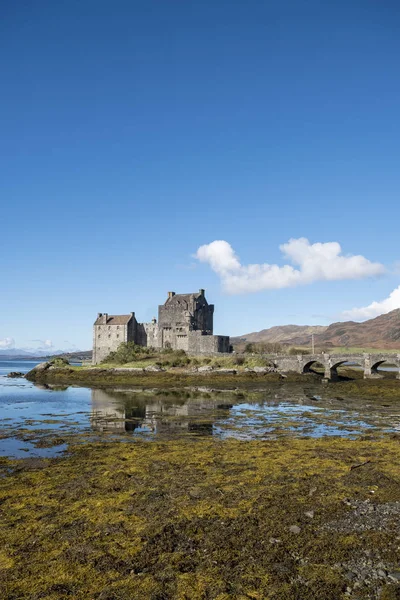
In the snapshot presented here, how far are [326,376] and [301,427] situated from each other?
42.9 meters

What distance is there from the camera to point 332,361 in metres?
70.3

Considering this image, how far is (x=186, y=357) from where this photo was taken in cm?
7925

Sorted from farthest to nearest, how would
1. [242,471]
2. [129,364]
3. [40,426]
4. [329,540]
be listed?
[129,364]
[40,426]
[242,471]
[329,540]

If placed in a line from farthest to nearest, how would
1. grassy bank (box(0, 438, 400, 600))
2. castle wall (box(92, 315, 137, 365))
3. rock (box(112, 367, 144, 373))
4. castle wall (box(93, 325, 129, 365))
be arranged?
castle wall (box(93, 325, 129, 365)), castle wall (box(92, 315, 137, 365)), rock (box(112, 367, 144, 373)), grassy bank (box(0, 438, 400, 600))

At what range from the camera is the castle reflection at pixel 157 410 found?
1109 inches

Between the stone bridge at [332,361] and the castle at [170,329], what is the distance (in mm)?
14907

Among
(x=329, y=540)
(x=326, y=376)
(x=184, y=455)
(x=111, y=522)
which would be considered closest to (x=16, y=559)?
(x=111, y=522)

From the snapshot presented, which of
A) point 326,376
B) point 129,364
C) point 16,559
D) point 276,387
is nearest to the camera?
point 16,559

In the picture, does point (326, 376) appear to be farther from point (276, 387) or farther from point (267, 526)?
point (267, 526)

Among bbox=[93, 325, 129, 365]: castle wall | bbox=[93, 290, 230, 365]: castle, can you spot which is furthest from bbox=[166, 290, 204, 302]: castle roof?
bbox=[93, 325, 129, 365]: castle wall

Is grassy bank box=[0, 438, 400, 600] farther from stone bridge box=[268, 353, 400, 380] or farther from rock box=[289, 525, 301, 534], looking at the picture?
stone bridge box=[268, 353, 400, 380]

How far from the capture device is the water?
25.4m

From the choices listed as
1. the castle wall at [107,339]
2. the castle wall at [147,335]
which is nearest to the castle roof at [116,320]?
the castle wall at [107,339]

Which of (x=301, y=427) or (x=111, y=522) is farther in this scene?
(x=301, y=427)
